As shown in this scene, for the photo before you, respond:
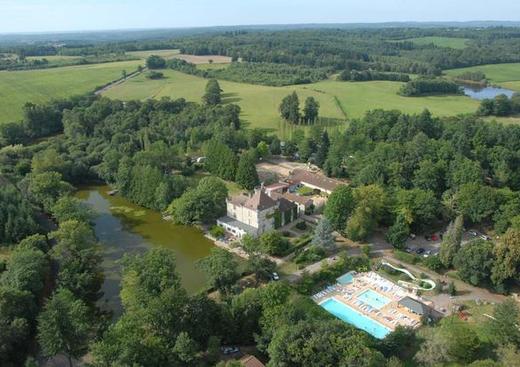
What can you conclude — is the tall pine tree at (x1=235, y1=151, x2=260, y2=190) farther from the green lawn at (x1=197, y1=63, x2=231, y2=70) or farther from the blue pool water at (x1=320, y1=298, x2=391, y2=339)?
the green lawn at (x1=197, y1=63, x2=231, y2=70)

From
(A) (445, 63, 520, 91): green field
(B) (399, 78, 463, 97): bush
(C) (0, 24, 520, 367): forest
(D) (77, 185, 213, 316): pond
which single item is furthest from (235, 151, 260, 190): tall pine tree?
(A) (445, 63, 520, 91): green field

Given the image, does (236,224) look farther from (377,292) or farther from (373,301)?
(373,301)

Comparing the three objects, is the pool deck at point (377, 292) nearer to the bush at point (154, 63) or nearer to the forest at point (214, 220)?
the forest at point (214, 220)

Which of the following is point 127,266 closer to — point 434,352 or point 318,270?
point 318,270

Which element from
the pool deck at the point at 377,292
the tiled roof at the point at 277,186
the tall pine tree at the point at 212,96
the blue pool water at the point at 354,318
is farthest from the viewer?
the tall pine tree at the point at 212,96

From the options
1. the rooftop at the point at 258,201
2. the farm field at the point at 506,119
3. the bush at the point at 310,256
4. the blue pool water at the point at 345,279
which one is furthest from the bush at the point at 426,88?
the blue pool water at the point at 345,279

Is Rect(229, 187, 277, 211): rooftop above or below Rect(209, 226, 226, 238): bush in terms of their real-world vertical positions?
above
